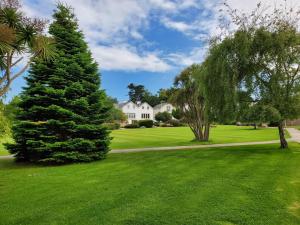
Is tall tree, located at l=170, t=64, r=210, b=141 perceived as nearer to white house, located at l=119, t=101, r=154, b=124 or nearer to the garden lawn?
the garden lawn

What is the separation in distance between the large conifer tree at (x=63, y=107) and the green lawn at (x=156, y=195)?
2003 mm

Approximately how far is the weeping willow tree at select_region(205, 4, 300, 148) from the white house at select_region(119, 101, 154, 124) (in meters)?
53.2

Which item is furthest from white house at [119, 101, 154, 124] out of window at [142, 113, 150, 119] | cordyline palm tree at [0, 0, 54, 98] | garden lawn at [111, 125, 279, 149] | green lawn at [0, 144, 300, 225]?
cordyline palm tree at [0, 0, 54, 98]

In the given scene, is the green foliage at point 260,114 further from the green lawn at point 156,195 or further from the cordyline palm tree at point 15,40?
the cordyline palm tree at point 15,40

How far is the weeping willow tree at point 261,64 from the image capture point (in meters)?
11.8

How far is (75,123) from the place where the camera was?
10945 mm

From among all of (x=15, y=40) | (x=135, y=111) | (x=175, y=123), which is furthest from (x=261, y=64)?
(x=135, y=111)

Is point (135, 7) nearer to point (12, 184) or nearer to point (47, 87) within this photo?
point (47, 87)

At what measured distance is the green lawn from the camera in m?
4.30

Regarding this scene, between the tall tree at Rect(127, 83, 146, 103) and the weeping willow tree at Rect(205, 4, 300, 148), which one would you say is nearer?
the weeping willow tree at Rect(205, 4, 300, 148)

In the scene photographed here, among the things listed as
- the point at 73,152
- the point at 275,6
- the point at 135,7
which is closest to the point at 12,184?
the point at 73,152

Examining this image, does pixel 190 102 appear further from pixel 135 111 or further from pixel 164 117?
pixel 135 111

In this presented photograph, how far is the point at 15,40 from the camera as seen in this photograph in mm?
6258

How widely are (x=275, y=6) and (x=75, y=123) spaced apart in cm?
1260
